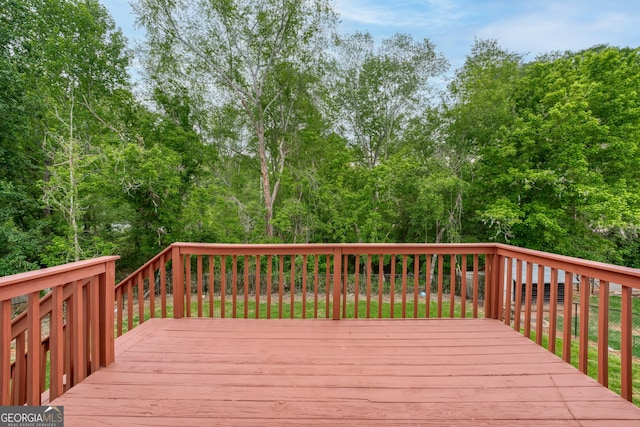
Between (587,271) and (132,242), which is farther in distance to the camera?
(132,242)

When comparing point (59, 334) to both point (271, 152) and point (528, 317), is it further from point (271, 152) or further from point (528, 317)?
point (271, 152)

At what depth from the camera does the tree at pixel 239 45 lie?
350 inches

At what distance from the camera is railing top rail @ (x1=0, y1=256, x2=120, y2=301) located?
1.43 metres

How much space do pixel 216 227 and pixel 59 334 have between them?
8.02 m

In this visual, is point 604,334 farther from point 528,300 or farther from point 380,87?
point 380,87

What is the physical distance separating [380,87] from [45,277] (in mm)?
11633

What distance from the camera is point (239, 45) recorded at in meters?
9.38

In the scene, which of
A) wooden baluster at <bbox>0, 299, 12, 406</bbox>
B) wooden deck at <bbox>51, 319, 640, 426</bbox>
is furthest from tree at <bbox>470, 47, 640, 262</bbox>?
wooden baluster at <bbox>0, 299, 12, 406</bbox>

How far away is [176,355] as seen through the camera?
7.57ft

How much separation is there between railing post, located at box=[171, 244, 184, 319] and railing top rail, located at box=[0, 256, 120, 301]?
104cm

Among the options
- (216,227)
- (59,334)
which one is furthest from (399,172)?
(59,334)

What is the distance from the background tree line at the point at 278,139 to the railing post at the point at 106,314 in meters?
7.35

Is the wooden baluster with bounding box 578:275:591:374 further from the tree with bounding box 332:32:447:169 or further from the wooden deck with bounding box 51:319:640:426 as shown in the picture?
the tree with bounding box 332:32:447:169

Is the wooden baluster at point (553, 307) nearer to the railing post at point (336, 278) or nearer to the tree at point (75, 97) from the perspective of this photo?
the railing post at point (336, 278)
